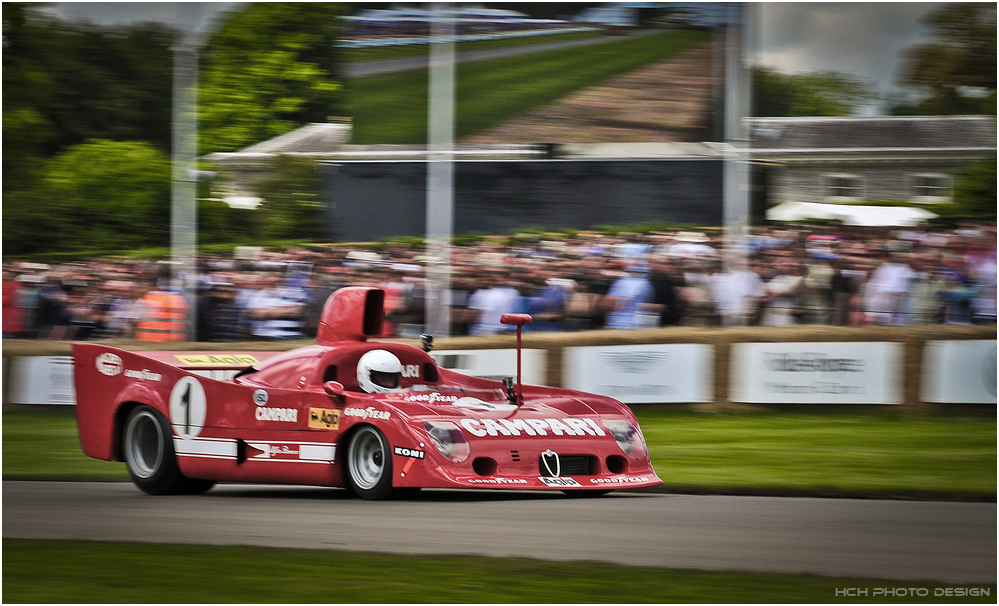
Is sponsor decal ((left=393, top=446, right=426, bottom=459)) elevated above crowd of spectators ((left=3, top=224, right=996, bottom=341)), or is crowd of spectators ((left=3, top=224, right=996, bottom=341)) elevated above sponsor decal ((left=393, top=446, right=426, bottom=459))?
crowd of spectators ((left=3, top=224, right=996, bottom=341))

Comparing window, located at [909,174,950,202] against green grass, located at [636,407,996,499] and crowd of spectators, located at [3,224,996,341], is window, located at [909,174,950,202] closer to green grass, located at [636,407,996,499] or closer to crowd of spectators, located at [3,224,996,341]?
crowd of spectators, located at [3,224,996,341]

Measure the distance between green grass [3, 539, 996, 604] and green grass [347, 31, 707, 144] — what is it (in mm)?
10246

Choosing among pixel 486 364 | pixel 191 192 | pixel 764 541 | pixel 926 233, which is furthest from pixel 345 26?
pixel 764 541

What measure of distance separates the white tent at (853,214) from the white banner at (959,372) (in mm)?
1859

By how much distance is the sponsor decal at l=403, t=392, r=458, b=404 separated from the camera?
9328 millimetres

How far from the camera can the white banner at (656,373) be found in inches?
569

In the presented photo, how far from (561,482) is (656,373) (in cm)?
576

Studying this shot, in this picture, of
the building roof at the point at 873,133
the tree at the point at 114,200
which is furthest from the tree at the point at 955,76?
the tree at the point at 114,200

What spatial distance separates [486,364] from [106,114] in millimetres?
9646

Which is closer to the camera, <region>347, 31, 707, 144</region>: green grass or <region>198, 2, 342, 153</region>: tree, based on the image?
<region>347, 31, 707, 144</region>: green grass

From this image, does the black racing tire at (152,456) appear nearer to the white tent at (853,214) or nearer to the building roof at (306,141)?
the building roof at (306,141)

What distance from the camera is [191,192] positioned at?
17.4 meters

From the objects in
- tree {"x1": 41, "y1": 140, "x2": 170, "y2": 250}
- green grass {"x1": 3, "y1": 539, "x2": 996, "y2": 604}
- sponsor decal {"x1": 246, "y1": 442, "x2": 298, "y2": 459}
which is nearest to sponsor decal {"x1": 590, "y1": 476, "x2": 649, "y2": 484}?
sponsor decal {"x1": 246, "y1": 442, "x2": 298, "y2": 459}

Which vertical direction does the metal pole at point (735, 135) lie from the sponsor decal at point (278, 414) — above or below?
above
